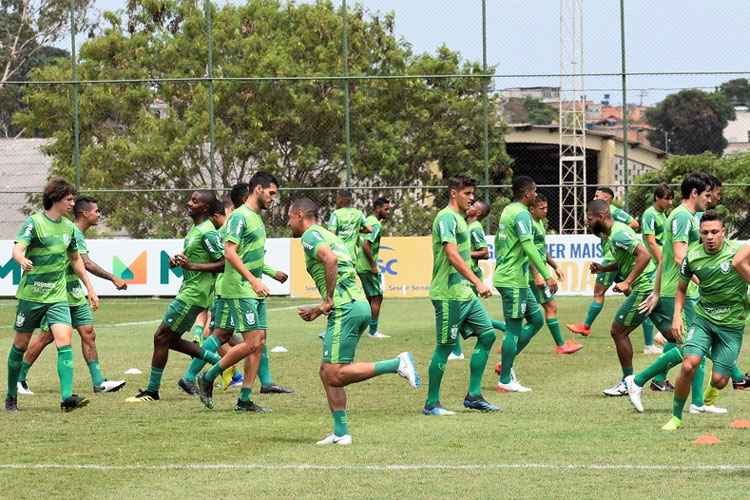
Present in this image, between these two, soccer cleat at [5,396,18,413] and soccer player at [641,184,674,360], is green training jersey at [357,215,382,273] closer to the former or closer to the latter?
soccer player at [641,184,674,360]

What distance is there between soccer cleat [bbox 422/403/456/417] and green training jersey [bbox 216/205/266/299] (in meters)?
1.81

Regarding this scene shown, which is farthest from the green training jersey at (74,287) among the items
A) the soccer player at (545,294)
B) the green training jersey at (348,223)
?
the green training jersey at (348,223)

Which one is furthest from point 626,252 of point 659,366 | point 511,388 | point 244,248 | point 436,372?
point 244,248

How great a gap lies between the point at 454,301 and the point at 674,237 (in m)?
2.06

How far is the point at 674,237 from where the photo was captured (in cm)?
1348

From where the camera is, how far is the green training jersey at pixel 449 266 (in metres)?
13.2

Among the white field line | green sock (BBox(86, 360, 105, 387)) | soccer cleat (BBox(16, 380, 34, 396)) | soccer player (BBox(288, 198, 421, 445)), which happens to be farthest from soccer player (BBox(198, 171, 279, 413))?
the white field line

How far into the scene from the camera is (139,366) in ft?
60.4

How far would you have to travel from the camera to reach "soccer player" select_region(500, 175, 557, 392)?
1480cm

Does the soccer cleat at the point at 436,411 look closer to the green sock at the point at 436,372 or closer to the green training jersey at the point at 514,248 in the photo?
the green sock at the point at 436,372

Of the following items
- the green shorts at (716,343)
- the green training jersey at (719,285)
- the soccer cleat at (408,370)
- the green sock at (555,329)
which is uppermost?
the green training jersey at (719,285)

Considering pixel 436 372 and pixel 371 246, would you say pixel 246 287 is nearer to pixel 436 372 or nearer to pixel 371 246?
pixel 436 372

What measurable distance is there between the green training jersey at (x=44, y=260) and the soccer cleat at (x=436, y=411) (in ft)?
11.4

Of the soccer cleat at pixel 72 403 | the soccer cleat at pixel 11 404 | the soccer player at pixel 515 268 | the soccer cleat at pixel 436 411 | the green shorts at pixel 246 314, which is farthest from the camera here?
the soccer player at pixel 515 268
